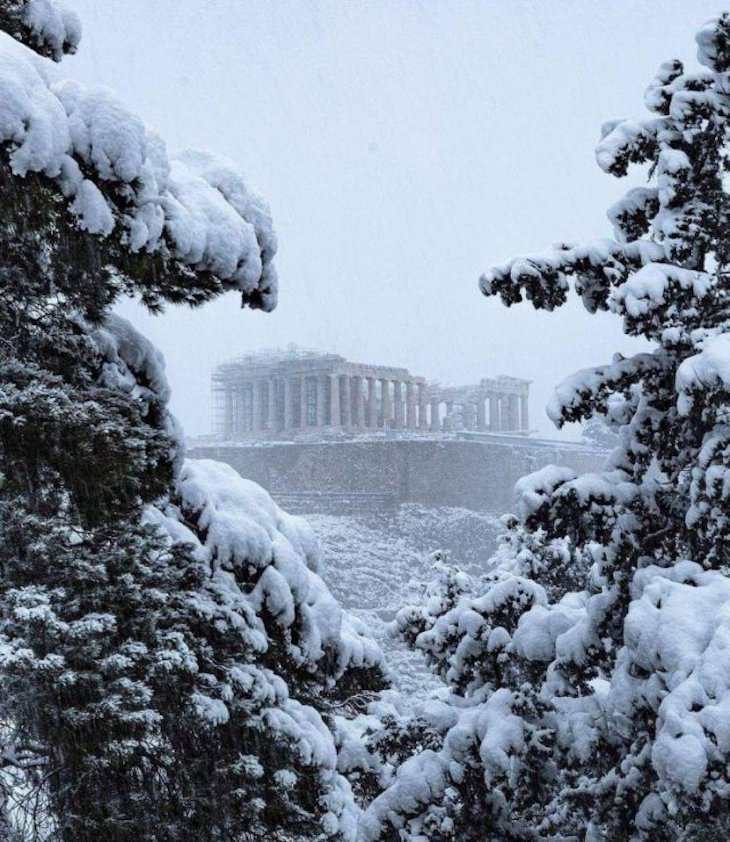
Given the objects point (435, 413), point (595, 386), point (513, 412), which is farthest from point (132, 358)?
point (513, 412)

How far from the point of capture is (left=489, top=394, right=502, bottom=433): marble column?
75.2 meters

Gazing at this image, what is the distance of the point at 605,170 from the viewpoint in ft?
17.9

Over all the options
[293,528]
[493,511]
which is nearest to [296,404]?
[493,511]

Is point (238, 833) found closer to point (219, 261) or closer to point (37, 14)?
point (219, 261)

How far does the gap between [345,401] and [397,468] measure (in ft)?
40.3

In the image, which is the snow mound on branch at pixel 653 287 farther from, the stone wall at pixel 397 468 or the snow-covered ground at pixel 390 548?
the stone wall at pixel 397 468

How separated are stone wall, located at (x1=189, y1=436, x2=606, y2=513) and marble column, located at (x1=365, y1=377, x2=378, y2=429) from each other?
11.2 metres

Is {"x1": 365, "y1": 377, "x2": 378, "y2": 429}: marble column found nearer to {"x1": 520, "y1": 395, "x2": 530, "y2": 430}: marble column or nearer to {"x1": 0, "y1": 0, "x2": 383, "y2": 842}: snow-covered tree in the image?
{"x1": 520, "y1": 395, "x2": 530, "y2": 430}: marble column

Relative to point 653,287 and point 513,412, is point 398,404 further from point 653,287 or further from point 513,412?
point 653,287

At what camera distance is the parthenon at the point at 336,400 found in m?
62.7

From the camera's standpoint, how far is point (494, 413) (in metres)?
75.9

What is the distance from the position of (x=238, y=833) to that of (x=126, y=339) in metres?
2.61

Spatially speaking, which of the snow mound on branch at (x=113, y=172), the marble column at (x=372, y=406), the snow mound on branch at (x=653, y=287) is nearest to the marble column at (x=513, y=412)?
the marble column at (x=372, y=406)

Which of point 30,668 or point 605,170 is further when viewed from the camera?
point 605,170
